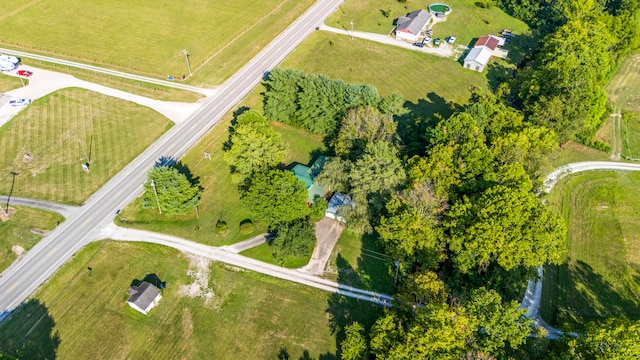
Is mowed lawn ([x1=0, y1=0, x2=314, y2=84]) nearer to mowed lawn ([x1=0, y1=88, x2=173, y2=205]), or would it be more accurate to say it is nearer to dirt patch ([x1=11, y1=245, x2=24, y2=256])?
mowed lawn ([x1=0, y1=88, x2=173, y2=205])

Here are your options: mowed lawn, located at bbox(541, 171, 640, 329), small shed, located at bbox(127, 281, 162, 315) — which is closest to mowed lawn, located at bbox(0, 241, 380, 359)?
small shed, located at bbox(127, 281, 162, 315)

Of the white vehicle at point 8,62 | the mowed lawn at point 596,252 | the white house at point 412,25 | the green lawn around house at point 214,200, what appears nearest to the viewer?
the mowed lawn at point 596,252

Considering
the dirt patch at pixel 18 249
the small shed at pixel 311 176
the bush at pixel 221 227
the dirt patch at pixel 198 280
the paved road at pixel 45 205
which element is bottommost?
the dirt patch at pixel 18 249

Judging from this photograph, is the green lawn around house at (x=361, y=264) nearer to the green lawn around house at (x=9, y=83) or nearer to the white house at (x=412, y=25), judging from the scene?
the white house at (x=412, y=25)

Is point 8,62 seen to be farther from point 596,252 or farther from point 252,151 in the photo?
point 596,252

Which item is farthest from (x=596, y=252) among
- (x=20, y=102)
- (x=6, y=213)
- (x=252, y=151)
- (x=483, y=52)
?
(x=20, y=102)

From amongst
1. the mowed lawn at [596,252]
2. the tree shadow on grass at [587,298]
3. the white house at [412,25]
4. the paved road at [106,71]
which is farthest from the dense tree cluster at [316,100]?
the white house at [412,25]

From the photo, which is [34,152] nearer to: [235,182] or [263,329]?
[235,182]
